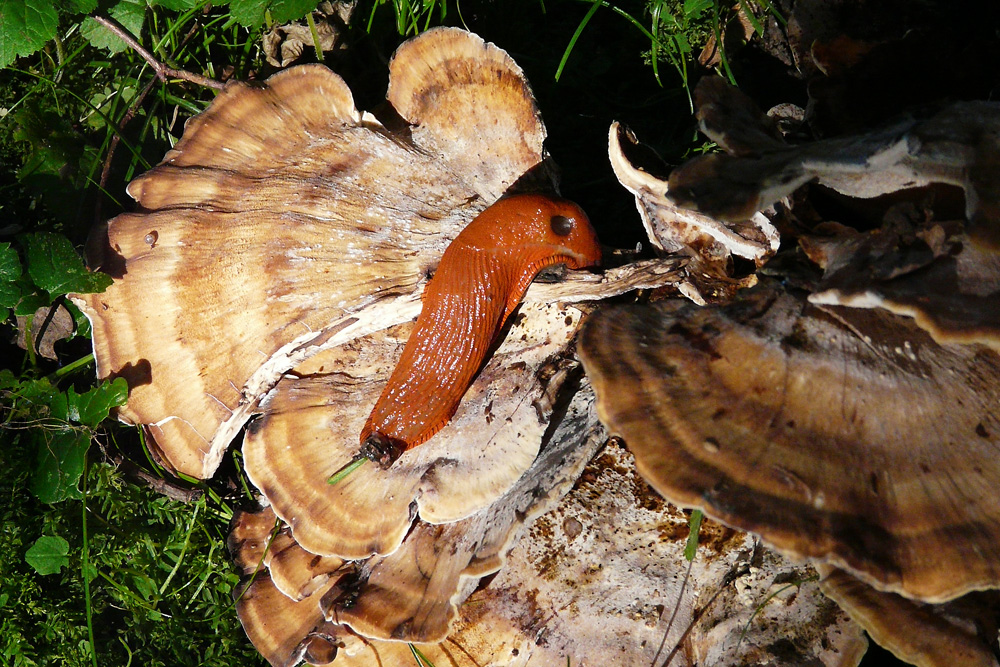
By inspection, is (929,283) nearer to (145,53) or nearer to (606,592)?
(606,592)

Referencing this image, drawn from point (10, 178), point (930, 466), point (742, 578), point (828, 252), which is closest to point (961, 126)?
point (828, 252)

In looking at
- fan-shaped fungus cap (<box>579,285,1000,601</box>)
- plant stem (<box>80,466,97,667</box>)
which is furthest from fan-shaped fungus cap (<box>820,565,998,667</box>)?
plant stem (<box>80,466,97,667</box>)

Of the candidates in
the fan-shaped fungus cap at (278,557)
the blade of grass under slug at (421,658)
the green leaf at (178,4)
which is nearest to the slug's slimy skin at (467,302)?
the fan-shaped fungus cap at (278,557)

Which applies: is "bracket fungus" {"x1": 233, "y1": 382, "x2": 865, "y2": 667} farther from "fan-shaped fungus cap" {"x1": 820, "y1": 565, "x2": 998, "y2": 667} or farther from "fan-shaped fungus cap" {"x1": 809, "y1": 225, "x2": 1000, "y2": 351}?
"fan-shaped fungus cap" {"x1": 809, "y1": 225, "x2": 1000, "y2": 351}

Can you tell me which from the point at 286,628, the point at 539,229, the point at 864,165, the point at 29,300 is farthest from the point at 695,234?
the point at 29,300

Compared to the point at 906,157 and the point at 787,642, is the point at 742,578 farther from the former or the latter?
the point at 906,157
